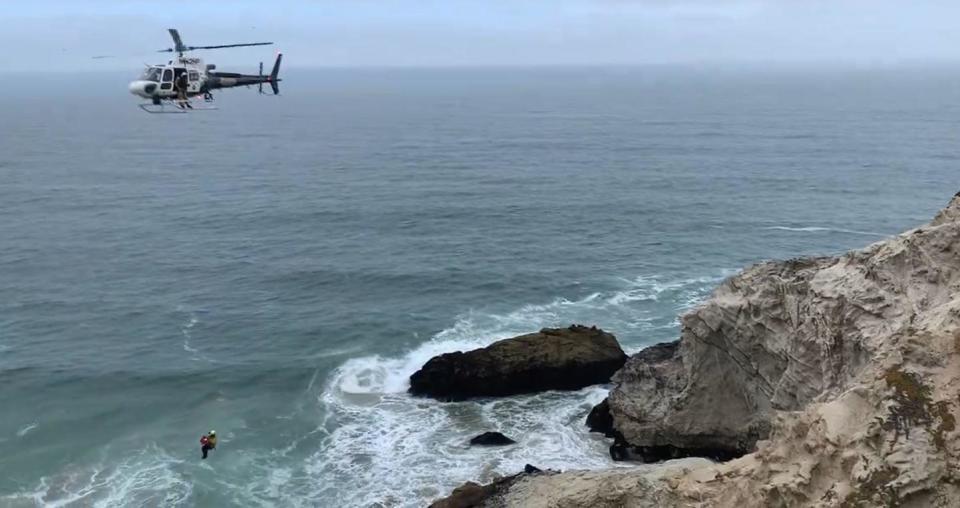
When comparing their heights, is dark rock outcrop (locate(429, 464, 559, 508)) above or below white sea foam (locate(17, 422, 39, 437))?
above

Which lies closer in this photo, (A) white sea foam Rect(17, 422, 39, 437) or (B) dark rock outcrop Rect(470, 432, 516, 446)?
(B) dark rock outcrop Rect(470, 432, 516, 446)

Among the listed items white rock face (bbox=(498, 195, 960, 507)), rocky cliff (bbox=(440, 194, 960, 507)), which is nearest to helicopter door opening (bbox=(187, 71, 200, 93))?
rocky cliff (bbox=(440, 194, 960, 507))

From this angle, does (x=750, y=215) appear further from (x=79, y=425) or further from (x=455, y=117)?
(x=455, y=117)

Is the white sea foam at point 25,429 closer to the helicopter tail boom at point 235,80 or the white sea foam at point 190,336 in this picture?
the white sea foam at point 190,336

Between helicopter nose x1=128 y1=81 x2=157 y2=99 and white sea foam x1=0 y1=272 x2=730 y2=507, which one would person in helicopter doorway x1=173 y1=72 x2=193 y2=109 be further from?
white sea foam x1=0 y1=272 x2=730 y2=507

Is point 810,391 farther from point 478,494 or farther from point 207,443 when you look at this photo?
point 207,443

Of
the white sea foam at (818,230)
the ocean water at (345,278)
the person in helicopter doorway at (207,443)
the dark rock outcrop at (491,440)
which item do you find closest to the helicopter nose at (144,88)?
the ocean water at (345,278)

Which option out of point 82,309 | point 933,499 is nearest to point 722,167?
point 82,309
